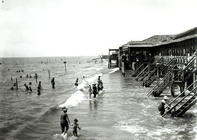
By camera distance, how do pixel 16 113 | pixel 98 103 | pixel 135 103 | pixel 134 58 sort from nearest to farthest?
pixel 135 103 → pixel 98 103 → pixel 16 113 → pixel 134 58

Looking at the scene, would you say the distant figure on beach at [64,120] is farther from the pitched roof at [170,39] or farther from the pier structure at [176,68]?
the pitched roof at [170,39]

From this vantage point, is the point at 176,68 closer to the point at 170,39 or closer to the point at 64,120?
the point at 170,39

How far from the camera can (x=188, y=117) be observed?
56.9ft

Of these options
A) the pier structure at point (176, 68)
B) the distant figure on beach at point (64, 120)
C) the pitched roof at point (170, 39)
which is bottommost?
the distant figure on beach at point (64, 120)

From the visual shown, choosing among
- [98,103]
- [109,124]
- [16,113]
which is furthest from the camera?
[16,113]

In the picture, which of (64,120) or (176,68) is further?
(176,68)

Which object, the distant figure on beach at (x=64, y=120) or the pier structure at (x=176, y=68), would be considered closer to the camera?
the distant figure on beach at (x=64, y=120)

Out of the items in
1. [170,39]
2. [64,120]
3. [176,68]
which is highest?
[170,39]

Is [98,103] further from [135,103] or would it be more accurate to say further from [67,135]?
[67,135]

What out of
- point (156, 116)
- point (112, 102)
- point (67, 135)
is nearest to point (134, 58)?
point (112, 102)

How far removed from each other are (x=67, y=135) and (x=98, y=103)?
30.6 ft

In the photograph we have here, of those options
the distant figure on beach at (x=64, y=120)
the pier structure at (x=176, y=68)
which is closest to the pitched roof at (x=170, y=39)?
the pier structure at (x=176, y=68)

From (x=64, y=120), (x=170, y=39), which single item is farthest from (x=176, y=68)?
(x=64, y=120)

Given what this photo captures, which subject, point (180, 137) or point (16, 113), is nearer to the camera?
point (180, 137)
